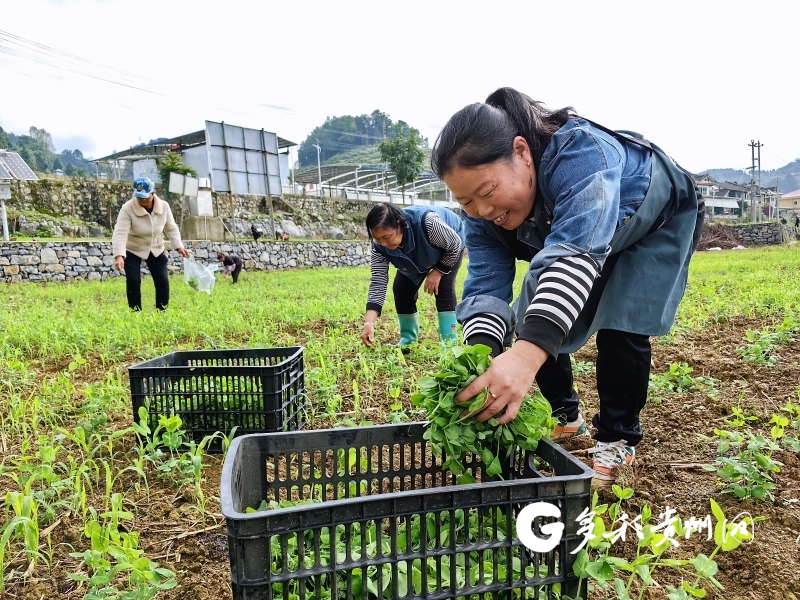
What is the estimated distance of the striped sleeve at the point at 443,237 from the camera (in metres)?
3.62

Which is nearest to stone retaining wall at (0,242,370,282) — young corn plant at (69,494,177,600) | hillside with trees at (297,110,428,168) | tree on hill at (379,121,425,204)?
young corn plant at (69,494,177,600)

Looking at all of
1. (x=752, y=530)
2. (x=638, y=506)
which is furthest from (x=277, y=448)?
(x=752, y=530)

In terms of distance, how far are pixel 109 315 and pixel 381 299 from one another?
288cm

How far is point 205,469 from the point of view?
208 centimetres

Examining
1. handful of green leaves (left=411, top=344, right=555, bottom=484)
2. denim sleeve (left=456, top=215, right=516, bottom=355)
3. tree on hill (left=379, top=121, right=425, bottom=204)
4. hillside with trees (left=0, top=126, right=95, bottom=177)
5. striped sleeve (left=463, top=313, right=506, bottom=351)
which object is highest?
hillside with trees (left=0, top=126, right=95, bottom=177)

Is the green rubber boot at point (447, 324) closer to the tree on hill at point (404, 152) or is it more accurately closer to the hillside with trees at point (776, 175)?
the tree on hill at point (404, 152)

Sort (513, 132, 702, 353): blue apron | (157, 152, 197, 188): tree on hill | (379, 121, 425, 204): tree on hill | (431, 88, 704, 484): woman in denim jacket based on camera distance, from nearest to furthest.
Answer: (431, 88, 704, 484): woman in denim jacket, (513, 132, 702, 353): blue apron, (157, 152, 197, 188): tree on hill, (379, 121, 425, 204): tree on hill

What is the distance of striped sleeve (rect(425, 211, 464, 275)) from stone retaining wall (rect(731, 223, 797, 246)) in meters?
31.1

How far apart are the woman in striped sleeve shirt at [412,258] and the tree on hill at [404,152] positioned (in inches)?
1064

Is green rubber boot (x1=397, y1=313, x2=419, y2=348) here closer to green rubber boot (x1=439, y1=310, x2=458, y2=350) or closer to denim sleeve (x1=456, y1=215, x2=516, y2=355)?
green rubber boot (x1=439, y1=310, x2=458, y2=350)

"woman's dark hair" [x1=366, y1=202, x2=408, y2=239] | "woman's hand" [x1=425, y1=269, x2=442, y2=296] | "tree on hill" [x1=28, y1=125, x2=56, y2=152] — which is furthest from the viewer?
"tree on hill" [x1=28, y1=125, x2=56, y2=152]

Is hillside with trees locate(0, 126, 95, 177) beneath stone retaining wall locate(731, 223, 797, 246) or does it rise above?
above

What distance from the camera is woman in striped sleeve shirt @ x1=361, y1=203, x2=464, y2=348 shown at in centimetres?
345

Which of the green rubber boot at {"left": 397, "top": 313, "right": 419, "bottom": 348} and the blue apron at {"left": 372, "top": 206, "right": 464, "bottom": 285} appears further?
the green rubber boot at {"left": 397, "top": 313, "right": 419, "bottom": 348}
